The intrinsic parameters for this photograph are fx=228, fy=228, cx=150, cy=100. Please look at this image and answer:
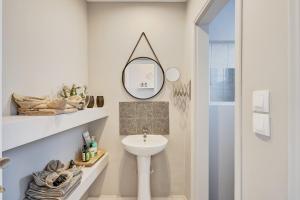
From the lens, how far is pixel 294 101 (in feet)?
2.35

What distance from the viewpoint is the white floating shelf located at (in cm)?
105

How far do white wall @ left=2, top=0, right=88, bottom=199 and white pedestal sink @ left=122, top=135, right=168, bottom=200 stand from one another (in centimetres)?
61

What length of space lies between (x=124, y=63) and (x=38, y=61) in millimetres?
1301

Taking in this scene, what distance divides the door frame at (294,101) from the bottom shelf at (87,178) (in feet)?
4.70

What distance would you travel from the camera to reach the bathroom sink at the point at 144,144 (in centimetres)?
244

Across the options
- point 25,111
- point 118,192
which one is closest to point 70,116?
point 25,111

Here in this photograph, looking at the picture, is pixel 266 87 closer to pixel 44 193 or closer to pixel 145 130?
pixel 44 193

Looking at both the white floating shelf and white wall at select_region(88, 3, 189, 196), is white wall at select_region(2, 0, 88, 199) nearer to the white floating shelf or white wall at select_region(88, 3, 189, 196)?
the white floating shelf

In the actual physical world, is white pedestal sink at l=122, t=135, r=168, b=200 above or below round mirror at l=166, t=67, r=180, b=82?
below

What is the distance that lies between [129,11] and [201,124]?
1687 mm

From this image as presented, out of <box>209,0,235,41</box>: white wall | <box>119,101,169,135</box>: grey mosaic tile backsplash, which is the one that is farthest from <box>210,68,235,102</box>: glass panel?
<box>119,101,169,135</box>: grey mosaic tile backsplash

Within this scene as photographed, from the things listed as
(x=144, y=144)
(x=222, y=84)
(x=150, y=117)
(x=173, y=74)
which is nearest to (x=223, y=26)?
(x=222, y=84)

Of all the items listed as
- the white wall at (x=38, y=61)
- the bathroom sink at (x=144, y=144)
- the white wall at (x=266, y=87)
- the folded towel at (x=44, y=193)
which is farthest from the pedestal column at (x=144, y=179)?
the white wall at (x=266, y=87)

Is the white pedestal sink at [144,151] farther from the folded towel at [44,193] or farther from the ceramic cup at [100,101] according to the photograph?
the folded towel at [44,193]
